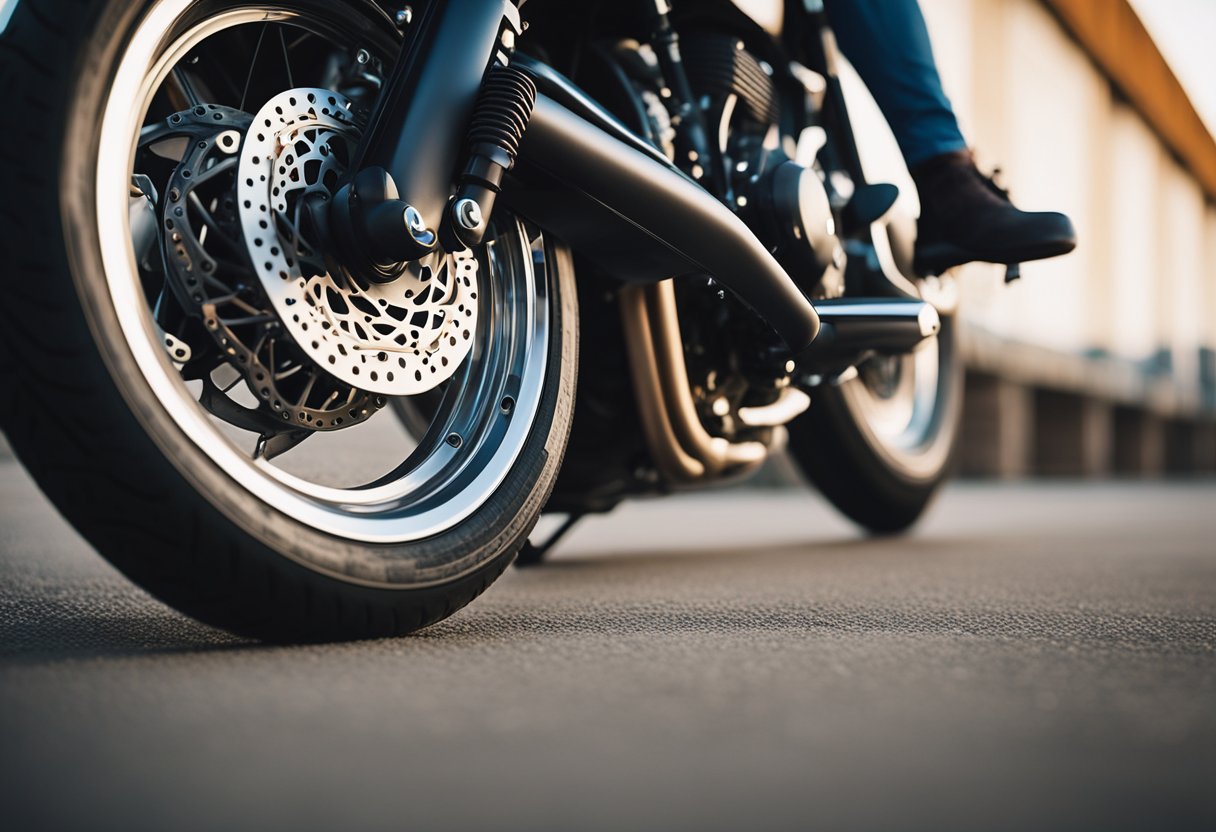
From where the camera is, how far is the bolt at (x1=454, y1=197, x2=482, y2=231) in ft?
3.11

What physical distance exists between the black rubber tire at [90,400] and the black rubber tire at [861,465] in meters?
1.26

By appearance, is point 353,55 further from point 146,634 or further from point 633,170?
point 146,634

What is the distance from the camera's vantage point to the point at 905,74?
5.07ft

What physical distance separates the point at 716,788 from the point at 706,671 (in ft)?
0.90

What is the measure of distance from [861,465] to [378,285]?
1330mm

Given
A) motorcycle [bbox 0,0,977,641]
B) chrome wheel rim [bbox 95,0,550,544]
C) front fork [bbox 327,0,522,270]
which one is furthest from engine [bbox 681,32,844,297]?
front fork [bbox 327,0,522,270]

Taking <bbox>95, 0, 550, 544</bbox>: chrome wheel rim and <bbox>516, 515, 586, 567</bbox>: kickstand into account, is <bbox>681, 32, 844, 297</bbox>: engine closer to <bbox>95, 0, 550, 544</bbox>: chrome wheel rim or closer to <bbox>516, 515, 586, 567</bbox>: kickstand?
<bbox>95, 0, 550, 544</bbox>: chrome wheel rim

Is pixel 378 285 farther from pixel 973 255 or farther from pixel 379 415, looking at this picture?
pixel 973 255

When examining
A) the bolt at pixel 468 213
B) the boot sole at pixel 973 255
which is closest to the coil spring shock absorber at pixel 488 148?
the bolt at pixel 468 213

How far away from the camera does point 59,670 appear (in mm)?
771

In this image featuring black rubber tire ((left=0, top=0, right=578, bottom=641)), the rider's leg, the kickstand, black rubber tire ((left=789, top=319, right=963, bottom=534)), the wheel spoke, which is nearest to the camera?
black rubber tire ((left=0, top=0, right=578, bottom=641))

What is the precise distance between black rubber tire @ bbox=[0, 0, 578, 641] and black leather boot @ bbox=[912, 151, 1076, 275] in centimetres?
107

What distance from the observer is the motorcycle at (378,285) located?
0.74m

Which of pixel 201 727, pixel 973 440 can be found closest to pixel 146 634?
pixel 201 727
